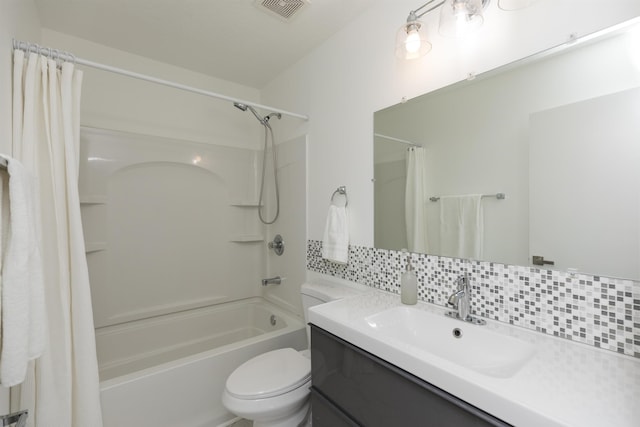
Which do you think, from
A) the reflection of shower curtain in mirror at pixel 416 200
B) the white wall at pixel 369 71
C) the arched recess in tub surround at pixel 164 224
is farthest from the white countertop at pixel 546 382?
the arched recess in tub surround at pixel 164 224

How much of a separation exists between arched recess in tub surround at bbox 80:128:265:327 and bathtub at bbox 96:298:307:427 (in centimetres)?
12

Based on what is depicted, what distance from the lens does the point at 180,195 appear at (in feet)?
7.73

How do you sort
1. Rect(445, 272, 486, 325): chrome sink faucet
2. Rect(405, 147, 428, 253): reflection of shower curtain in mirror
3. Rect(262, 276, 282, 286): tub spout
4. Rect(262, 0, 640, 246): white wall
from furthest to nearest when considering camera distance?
Rect(262, 276, 282, 286): tub spout
Rect(405, 147, 428, 253): reflection of shower curtain in mirror
Rect(445, 272, 486, 325): chrome sink faucet
Rect(262, 0, 640, 246): white wall

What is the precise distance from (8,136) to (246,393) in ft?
4.81

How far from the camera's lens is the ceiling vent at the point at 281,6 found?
5.13 ft

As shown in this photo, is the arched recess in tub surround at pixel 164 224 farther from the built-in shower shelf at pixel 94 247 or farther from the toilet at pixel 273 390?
the toilet at pixel 273 390

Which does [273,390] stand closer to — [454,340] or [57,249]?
[454,340]

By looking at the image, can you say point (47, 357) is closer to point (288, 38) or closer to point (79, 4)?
point (79, 4)

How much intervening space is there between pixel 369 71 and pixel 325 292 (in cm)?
131

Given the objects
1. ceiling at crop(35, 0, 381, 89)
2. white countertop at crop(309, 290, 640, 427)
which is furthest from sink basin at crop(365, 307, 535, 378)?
ceiling at crop(35, 0, 381, 89)

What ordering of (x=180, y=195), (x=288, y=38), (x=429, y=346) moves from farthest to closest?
(x=180, y=195), (x=288, y=38), (x=429, y=346)

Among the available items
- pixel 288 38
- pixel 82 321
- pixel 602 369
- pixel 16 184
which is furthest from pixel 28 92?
pixel 602 369

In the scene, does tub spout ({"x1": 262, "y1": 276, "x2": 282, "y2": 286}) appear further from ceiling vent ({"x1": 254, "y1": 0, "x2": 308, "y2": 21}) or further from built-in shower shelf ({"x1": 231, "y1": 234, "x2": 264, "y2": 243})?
ceiling vent ({"x1": 254, "y1": 0, "x2": 308, "y2": 21})

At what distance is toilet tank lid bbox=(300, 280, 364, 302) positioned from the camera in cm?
158
